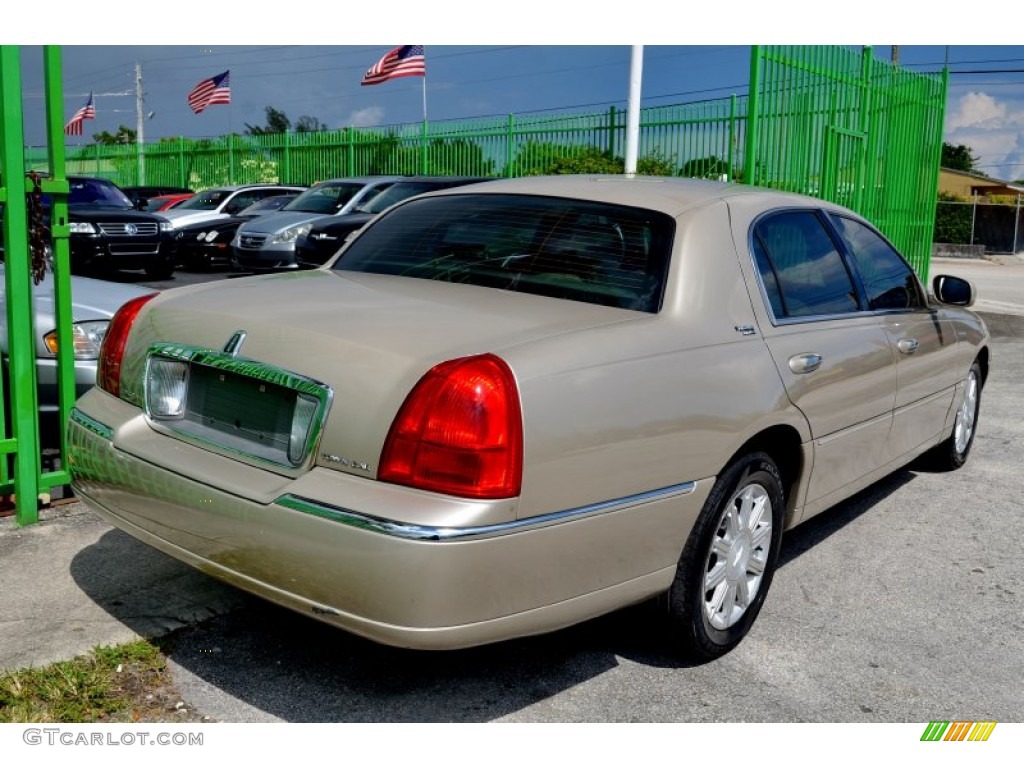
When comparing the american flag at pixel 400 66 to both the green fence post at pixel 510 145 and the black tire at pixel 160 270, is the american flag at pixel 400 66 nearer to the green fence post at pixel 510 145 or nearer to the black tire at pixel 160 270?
the green fence post at pixel 510 145

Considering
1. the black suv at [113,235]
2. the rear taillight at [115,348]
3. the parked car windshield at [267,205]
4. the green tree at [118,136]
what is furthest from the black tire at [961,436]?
the green tree at [118,136]

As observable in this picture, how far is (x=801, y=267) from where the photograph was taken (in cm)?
413

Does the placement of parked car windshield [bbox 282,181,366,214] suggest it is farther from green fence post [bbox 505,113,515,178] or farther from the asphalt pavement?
the asphalt pavement

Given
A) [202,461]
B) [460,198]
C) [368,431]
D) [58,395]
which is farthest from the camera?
[58,395]

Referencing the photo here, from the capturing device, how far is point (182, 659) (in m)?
3.35

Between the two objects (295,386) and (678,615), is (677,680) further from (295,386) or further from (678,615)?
(295,386)

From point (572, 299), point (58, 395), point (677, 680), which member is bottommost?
point (677, 680)

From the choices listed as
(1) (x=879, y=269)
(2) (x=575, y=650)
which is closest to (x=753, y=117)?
(1) (x=879, y=269)

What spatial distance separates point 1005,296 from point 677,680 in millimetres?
17948

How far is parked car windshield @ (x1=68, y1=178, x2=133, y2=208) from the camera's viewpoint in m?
14.1

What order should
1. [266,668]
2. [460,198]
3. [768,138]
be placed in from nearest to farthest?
1. [266,668]
2. [460,198]
3. [768,138]

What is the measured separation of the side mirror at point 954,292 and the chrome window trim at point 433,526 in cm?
323

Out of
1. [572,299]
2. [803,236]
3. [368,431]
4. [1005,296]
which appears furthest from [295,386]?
[1005,296]
